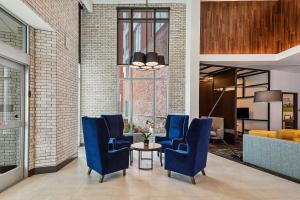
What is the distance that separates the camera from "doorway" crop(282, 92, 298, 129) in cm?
Result: 973

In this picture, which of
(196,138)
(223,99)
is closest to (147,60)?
(196,138)

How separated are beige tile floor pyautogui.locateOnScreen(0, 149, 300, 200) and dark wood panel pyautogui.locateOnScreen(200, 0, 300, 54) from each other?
4.02 metres

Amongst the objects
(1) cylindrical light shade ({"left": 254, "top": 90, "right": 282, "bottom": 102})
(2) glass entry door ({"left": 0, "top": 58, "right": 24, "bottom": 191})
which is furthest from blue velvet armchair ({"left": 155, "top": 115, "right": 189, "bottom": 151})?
(2) glass entry door ({"left": 0, "top": 58, "right": 24, "bottom": 191})

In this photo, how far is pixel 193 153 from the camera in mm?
4094

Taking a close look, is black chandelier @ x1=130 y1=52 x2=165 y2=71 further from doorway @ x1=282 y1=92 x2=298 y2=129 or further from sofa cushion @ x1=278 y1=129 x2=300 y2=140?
doorway @ x1=282 y1=92 x2=298 y2=129

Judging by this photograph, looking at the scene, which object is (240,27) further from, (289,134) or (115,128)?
(115,128)

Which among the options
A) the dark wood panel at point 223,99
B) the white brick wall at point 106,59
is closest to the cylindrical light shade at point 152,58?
the white brick wall at point 106,59

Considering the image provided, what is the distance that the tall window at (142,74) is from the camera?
8289 millimetres

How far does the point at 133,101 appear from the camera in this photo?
833 centimetres

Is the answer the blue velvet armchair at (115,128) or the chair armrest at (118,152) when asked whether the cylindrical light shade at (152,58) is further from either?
the blue velvet armchair at (115,128)

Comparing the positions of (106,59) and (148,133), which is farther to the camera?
(106,59)

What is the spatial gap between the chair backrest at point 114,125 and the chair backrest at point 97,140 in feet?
6.41

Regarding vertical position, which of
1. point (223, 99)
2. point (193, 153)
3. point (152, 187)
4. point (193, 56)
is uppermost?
point (193, 56)

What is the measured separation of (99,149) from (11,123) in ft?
5.46
